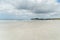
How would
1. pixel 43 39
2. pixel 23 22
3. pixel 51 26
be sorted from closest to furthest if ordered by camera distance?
pixel 43 39 → pixel 51 26 → pixel 23 22

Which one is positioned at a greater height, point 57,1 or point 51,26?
point 57,1

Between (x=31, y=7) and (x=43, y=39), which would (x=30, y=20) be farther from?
(x=43, y=39)

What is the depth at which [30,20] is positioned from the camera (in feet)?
3.97

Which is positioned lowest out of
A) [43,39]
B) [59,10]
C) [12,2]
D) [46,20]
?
[43,39]

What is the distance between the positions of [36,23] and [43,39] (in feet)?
1.30

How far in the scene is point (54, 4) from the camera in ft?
4.12

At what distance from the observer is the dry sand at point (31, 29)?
83 cm

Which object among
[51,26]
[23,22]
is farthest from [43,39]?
[23,22]

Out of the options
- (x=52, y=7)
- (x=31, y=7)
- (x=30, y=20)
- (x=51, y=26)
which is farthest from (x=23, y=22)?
(x=52, y=7)

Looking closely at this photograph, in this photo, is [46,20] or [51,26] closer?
[51,26]

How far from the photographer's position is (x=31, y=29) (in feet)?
3.24

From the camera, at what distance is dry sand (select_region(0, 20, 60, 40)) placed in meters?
0.83

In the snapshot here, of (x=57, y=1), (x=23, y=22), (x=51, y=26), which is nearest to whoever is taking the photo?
(x=51, y=26)

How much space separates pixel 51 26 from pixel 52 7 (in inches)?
→ 13.1
